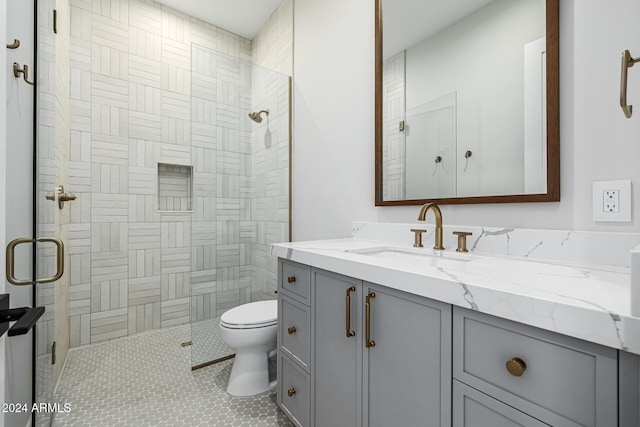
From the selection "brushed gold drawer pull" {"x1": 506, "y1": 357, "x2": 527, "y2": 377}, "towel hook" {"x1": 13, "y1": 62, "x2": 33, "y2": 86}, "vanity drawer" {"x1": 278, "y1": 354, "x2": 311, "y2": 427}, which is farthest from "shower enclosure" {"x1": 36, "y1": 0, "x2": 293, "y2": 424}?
"brushed gold drawer pull" {"x1": 506, "y1": 357, "x2": 527, "y2": 377}

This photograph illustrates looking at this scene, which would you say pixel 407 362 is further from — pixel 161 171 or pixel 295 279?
pixel 161 171

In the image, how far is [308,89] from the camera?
7.23 feet

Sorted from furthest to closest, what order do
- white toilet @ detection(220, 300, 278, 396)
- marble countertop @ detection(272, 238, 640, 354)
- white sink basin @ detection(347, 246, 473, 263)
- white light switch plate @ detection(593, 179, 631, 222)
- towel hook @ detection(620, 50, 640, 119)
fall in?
1. white toilet @ detection(220, 300, 278, 396)
2. white sink basin @ detection(347, 246, 473, 263)
3. white light switch plate @ detection(593, 179, 631, 222)
4. towel hook @ detection(620, 50, 640, 119)
5. marble countertop @ detection(272, 238, 640, 354)

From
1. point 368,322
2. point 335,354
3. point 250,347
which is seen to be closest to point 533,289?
point 368,322

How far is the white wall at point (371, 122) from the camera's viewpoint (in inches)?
34.8

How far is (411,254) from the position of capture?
1327 millimetres

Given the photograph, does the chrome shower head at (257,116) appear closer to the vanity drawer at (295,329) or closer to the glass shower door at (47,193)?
the glass shower door at (47,193)

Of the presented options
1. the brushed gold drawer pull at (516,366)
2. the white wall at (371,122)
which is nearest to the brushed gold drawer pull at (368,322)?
the brushed gold drawer pull at (516,366)

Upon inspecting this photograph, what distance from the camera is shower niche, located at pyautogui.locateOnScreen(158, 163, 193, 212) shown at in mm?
2578

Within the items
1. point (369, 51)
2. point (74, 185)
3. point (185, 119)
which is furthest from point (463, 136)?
point (74, 185)

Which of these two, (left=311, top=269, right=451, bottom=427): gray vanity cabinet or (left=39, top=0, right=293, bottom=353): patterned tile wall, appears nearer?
(left=311, top=269, right=451, bottom=427): gray vanity cabinet

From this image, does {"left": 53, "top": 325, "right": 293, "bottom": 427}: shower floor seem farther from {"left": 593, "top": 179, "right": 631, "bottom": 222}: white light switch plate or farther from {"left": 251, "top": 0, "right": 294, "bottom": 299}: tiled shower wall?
{"left": 593, "top": 179, "right": 631, "bottom": 222}: white light switch plate

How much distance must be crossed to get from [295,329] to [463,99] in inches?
49.5

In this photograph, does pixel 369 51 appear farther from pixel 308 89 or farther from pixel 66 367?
pixel 66 367
